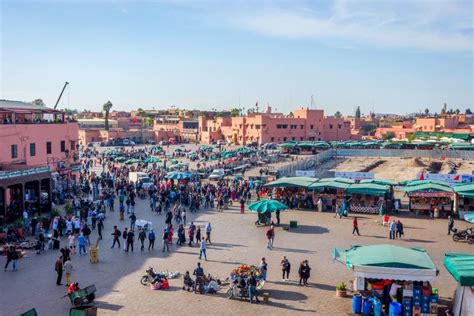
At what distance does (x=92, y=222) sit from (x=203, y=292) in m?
10.9

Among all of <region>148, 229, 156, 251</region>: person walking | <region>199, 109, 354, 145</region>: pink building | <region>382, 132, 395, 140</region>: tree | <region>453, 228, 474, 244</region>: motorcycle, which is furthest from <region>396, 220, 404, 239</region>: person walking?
<region>382, 132, 395, 140</region>: tree

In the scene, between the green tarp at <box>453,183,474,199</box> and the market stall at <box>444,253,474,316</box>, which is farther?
the green tarp at <box>453,183,474,199</box>

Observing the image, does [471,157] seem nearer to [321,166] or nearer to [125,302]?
[321,166]

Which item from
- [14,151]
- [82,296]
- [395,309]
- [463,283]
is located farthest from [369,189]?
[14,151]

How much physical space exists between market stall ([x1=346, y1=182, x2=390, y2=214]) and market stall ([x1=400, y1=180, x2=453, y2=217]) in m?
1.61

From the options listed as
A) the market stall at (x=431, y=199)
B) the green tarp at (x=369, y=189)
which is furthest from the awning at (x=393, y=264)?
the market stall at (x=431, y=199)

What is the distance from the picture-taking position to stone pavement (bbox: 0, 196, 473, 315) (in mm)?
13719

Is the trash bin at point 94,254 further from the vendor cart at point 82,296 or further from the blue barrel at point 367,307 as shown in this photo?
the blue barrel at point 367,307

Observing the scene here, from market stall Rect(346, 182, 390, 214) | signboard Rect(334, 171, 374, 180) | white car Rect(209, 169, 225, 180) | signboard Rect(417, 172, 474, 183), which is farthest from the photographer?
white car Rect(209, 169, 225, 180)

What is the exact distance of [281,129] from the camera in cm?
9044

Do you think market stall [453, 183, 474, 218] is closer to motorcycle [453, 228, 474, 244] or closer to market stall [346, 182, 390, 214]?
market stall [346, 182, 390, 214]

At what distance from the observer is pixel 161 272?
54.2ft

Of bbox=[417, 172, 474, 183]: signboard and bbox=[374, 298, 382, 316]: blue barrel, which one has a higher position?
bbox=[417, 172, 474, 183]: signboard

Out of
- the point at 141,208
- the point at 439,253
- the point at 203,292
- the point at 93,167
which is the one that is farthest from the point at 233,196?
the point at 93,167
